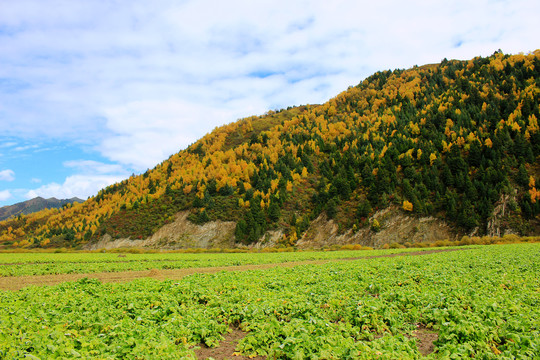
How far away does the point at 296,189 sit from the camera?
123 meters

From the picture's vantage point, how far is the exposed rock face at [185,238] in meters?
109

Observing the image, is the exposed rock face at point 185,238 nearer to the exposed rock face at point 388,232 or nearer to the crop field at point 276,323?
the exposed rock face at point 388,232

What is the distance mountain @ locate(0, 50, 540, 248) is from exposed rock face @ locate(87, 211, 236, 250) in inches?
18.7

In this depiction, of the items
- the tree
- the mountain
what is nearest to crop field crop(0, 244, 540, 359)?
the tree

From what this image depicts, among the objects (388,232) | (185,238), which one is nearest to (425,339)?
(388,232)

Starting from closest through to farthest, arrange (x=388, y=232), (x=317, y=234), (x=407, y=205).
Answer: (x=407, y=205) < (x=388, y=232) < (x=317, y=234)

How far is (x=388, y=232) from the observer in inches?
3679

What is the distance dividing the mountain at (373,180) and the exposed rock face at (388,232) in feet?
1.46

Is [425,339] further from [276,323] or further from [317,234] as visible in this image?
[317,234]

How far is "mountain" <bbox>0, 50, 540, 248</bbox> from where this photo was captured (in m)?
90.6

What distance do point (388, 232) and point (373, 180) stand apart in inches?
922

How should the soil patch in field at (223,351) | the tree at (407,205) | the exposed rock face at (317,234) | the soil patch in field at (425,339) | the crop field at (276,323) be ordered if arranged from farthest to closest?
1. the tree at (407,205)
2. the exposed rock face at (317,234)
3. the soil patch in field at (425,339)
4. the soil patch in field at (223,351)
5. the crop field at (276,323)

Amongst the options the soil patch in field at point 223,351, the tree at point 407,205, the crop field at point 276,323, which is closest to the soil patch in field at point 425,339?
the crop field at point 276,323

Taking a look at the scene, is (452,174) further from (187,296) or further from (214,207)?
(187,296)
